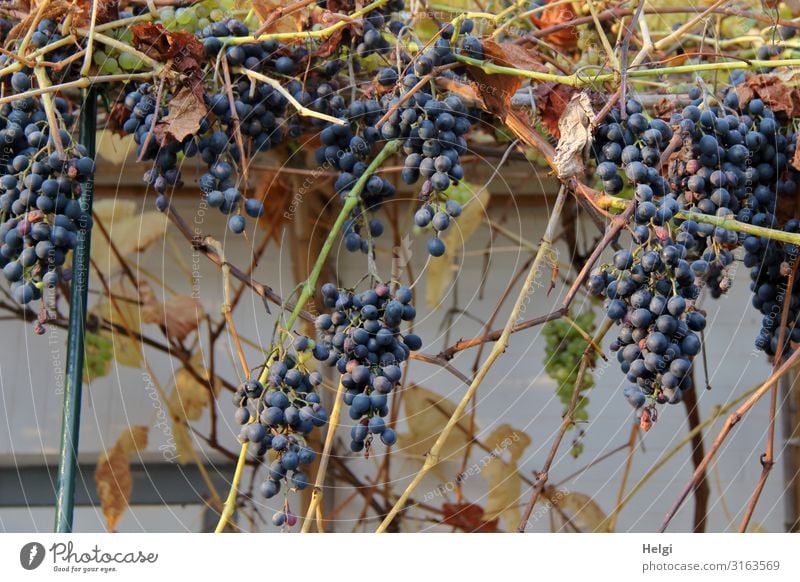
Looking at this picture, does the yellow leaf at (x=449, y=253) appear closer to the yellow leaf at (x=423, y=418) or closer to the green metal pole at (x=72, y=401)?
the yellow leaf at (x=423, y=418)

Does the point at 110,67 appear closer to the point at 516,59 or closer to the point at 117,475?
the point at 516,59

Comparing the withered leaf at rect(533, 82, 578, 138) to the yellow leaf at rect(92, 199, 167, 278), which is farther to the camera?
the yellow leaf at rect(92, 199, 167, 278)

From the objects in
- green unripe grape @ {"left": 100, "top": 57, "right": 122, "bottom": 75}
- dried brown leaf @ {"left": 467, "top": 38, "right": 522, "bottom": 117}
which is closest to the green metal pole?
green unripe grape @ {"left": 100, "top": 57, "right": 122, "bottom": 75}

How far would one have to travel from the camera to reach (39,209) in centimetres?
71

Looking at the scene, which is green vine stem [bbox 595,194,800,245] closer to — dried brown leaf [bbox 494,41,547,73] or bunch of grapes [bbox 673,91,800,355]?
bunch of grapes [bbox 673,91,800,355]

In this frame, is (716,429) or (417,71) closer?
(417,71)

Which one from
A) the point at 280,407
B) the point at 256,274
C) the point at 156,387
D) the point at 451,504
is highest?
the point at 256,274

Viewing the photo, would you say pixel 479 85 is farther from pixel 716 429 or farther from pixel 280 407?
pixel 716 429

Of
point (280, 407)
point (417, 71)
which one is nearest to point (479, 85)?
point (417, 71)

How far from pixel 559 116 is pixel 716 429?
90cm

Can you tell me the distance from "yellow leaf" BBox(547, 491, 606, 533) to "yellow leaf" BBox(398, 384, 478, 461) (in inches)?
8.1

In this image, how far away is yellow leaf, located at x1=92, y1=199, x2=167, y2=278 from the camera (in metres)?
1.35

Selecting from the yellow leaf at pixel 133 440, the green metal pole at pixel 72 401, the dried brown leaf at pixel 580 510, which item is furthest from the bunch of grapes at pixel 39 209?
the dried brown leaf at pixel 580 510
